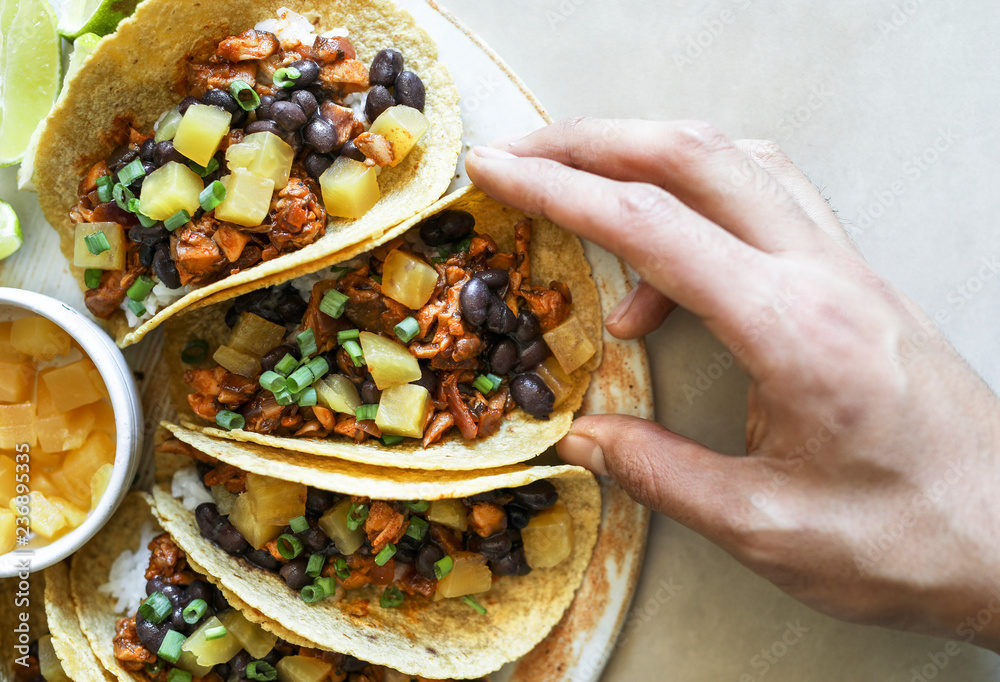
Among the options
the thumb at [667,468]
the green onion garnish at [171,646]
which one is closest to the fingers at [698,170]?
the thumb at [667,468]

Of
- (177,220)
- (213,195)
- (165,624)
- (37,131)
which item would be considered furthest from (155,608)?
(37,131)

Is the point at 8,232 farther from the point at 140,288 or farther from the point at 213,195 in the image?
the point at 213,195

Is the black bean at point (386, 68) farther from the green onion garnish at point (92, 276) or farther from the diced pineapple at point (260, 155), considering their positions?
the green onion garnish at point (92, 276)

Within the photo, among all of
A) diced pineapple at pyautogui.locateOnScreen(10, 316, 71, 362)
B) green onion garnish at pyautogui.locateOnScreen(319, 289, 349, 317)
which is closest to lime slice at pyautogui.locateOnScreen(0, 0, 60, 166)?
diced pineapple at pyautogui.locateOnScreen(10, 316, 71, 362)

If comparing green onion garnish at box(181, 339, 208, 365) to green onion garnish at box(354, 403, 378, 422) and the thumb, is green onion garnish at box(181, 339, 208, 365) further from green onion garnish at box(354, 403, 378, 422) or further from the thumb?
the thumb

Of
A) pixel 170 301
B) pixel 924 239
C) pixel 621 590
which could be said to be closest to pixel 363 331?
pixel 170 301

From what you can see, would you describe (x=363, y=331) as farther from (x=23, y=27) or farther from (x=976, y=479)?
(x=976, y=479)
